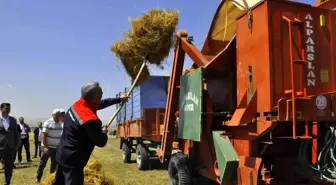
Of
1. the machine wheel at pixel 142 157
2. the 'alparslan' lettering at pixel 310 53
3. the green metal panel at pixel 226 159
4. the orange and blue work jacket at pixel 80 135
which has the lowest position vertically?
the machine wheel at pixel 142 157

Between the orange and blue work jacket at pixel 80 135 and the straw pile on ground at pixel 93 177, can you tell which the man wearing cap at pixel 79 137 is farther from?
the straw pile on ground at pixel 93 177

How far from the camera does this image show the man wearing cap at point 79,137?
382 cm

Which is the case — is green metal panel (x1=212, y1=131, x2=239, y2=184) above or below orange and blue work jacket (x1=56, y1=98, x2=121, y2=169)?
below

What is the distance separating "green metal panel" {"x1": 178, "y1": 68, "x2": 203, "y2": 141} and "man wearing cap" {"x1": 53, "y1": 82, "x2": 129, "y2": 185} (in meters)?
1.96

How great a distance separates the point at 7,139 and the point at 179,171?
343cm

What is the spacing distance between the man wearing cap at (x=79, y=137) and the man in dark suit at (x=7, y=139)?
3454 mm

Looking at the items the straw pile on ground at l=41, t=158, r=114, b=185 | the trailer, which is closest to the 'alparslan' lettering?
the straw pile on ground at l=41, t=158, r=114, b=185

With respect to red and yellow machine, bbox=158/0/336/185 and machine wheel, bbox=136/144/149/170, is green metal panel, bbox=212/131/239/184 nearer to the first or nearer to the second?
red and yellow machine, bbox=158/0/336/185

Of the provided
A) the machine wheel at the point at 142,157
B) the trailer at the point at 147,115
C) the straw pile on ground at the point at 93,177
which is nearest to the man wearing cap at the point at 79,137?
the straw pile on ground at the point at 93,177

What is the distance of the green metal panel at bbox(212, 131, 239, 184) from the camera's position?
4797mm

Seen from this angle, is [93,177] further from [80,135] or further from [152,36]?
[152,36]

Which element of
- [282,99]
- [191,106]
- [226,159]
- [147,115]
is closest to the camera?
[282,99]

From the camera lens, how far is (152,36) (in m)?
7.28

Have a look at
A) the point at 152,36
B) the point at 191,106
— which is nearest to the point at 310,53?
the point at 191,106
